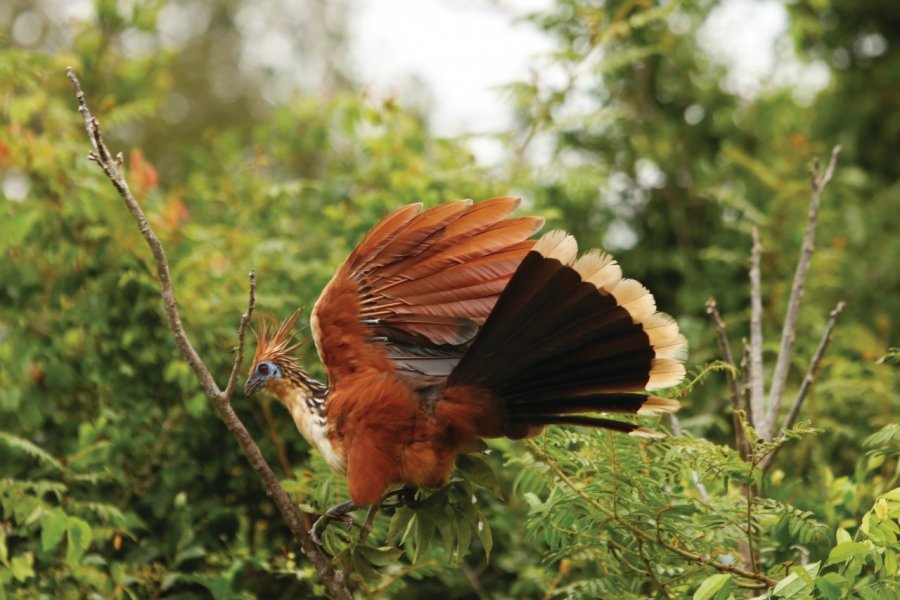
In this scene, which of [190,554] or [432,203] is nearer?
[190,554]

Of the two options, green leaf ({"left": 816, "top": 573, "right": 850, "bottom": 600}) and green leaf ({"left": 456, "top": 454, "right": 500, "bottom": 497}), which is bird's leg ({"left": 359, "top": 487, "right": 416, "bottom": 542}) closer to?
green leaf ({"left": 456, "top": 454, "right": 500, "bottom": 497})

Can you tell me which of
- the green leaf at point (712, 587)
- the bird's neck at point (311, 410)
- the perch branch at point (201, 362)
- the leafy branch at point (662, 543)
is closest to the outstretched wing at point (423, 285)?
the bird's neck at point (311, 410)

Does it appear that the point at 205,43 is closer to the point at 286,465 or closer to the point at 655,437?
the point at 286,465

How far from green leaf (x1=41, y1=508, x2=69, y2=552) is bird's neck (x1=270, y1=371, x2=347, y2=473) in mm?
496

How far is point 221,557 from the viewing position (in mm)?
2391

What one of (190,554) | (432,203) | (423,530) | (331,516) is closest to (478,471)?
(423,530)

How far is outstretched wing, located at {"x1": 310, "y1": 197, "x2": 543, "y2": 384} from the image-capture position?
1.92 metres

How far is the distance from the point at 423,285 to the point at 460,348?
142 mm

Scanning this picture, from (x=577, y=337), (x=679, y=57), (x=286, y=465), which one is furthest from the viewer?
(x=679, y=57)

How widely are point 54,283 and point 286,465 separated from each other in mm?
974

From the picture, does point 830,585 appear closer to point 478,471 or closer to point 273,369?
point 478,471

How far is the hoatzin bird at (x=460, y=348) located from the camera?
1735 mm

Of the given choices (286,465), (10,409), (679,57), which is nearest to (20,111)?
(10,409)

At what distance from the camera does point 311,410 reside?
6.73ft
